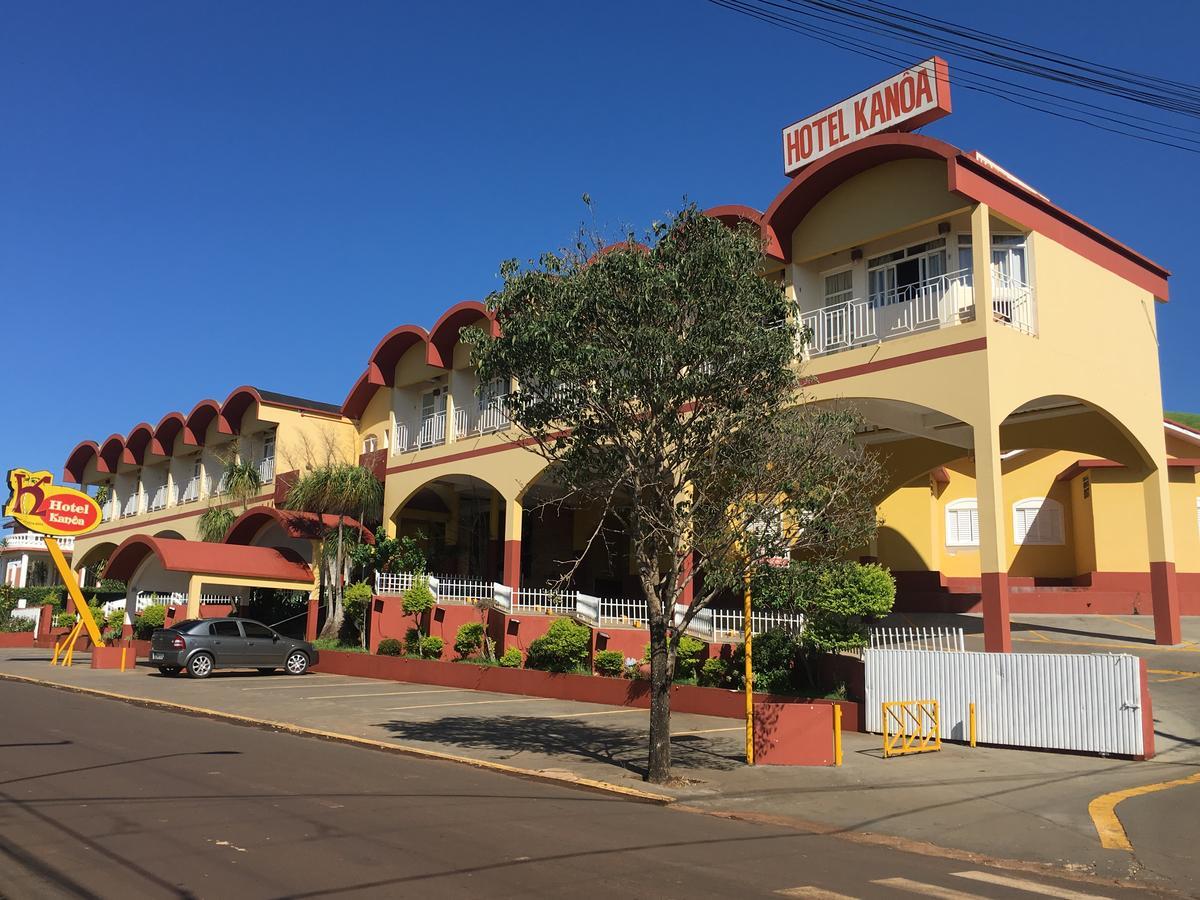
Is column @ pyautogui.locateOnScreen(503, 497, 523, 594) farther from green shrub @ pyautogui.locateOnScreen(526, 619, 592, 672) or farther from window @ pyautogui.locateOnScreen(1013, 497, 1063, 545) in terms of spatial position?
window @ pyautogui.locateOnScreen(1013, 497, 1063, 545)

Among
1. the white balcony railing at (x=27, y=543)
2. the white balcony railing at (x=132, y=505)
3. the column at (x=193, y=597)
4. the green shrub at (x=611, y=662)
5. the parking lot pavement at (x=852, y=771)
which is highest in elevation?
the white balcony railing at (x=132, y=505)

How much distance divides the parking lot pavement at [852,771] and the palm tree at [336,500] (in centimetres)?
785

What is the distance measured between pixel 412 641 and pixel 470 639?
274 cm

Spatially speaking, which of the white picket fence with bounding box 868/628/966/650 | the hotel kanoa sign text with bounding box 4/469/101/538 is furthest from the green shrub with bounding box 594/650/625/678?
the hotel kanoa sign text with bounding box 4/469/101/538

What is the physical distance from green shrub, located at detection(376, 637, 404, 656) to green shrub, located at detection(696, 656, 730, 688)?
9.71 metres

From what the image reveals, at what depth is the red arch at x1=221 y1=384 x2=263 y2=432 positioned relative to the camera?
117 ft

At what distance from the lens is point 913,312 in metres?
19.4

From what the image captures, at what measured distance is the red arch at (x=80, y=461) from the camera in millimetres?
49156

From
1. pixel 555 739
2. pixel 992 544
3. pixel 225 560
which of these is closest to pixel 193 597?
pixel 225 560

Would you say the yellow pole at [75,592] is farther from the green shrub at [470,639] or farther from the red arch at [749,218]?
the red arch at [749,218]

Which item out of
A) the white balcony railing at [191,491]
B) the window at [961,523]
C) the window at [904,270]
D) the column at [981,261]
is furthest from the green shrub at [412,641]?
the white balcony railing at [191,491]

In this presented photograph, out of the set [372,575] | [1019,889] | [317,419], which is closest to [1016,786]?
[1019,889]

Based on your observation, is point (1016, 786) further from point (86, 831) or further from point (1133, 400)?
point (1133, 400)

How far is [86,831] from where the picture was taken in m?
7.75
